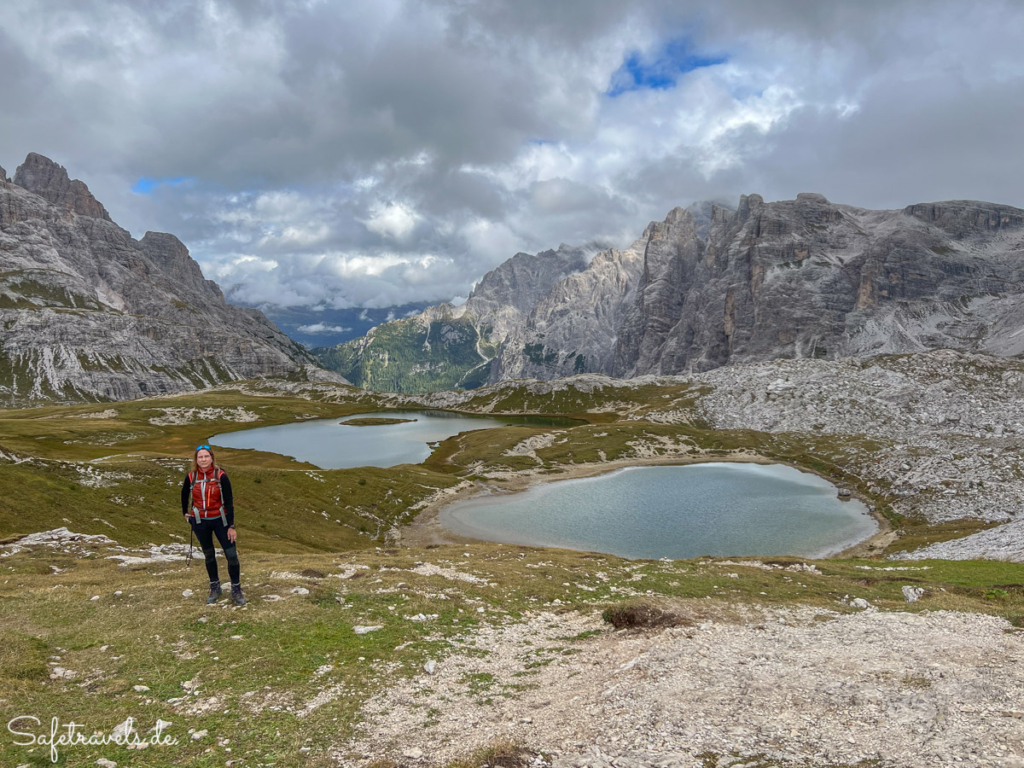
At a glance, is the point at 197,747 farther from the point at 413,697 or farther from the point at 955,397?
the point at 955,397

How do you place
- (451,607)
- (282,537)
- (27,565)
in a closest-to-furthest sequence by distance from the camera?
1. (451,607)
2. (27,565)
3. (282,537)

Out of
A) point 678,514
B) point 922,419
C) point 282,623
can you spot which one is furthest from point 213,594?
point 922,419

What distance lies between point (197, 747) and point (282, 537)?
1980 inches

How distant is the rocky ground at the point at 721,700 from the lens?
Answer: 11.0 meters

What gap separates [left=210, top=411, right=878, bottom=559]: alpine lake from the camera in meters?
64.4

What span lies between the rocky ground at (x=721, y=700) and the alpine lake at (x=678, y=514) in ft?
142

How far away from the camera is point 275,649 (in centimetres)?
1642

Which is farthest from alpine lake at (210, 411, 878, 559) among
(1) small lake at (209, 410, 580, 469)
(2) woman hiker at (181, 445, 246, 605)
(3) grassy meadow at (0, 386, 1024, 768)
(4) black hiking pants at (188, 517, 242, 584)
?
(2) woman hiker at (181, 445, 246, 605)

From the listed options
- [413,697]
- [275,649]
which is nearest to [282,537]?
[275,649]

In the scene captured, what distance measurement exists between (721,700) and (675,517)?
64.5m

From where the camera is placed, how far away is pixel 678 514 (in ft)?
250

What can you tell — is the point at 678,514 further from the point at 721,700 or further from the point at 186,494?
the point at 186,494

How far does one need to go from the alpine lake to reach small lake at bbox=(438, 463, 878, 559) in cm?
13

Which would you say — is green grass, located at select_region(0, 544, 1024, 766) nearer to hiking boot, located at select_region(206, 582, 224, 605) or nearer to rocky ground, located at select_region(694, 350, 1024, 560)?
hiking boot, located at select_region(206, 582, 224, 605)
